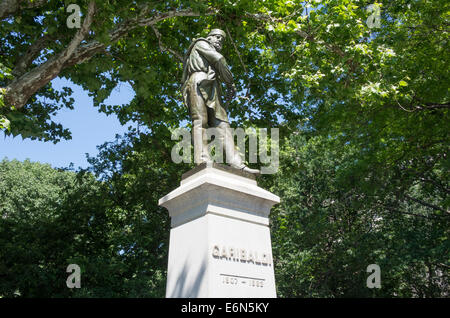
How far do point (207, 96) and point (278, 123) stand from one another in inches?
338

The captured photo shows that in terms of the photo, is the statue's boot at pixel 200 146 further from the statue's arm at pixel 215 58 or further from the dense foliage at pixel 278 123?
the dense foliage at pixel 278 123

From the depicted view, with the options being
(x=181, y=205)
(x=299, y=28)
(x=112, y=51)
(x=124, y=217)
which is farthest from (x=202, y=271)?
(x=124, y=217)

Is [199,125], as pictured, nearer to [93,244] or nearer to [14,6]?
[14,6]

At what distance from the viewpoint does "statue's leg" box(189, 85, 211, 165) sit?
5891 millimetres

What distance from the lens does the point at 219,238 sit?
4914mm

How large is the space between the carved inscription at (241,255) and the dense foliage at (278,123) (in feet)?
16.6

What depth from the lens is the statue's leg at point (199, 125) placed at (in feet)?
19.3

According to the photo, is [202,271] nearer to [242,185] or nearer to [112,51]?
[242,185]

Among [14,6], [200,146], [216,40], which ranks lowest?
[200,146]
